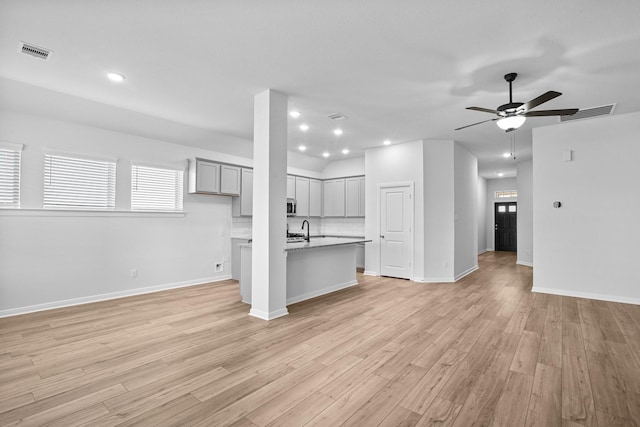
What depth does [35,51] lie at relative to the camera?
3.07 m

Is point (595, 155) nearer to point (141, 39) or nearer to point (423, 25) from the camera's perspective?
point (423, 25)

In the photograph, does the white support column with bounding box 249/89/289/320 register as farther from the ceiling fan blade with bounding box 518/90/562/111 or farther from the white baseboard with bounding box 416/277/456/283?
the white baseboard with bounding box 416/277/456/283

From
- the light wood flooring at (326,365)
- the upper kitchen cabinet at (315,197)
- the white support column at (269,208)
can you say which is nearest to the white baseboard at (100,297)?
the light wood flooring at (326,365)

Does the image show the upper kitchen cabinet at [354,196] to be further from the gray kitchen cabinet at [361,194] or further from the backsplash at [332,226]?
the backsplash at [332,226]

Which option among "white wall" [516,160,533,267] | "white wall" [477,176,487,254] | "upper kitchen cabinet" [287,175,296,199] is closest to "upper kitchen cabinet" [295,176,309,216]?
"upper kitchen cabinet" [287,175,296,199]

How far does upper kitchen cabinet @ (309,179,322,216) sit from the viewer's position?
8469mm

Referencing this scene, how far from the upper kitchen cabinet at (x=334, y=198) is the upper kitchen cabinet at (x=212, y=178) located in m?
2.95

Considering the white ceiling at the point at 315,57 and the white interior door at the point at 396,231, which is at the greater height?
the white ceiling at the point at 315,57

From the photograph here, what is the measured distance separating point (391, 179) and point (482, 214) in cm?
696

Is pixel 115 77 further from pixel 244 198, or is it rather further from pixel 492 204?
pixel 492 204

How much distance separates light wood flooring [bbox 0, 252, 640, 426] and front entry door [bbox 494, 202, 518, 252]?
307 inches

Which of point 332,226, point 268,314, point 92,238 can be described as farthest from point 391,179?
point 92,238

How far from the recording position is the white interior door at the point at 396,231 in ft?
21.4

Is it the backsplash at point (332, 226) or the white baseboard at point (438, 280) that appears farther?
the backsplash at point (332, 226)
